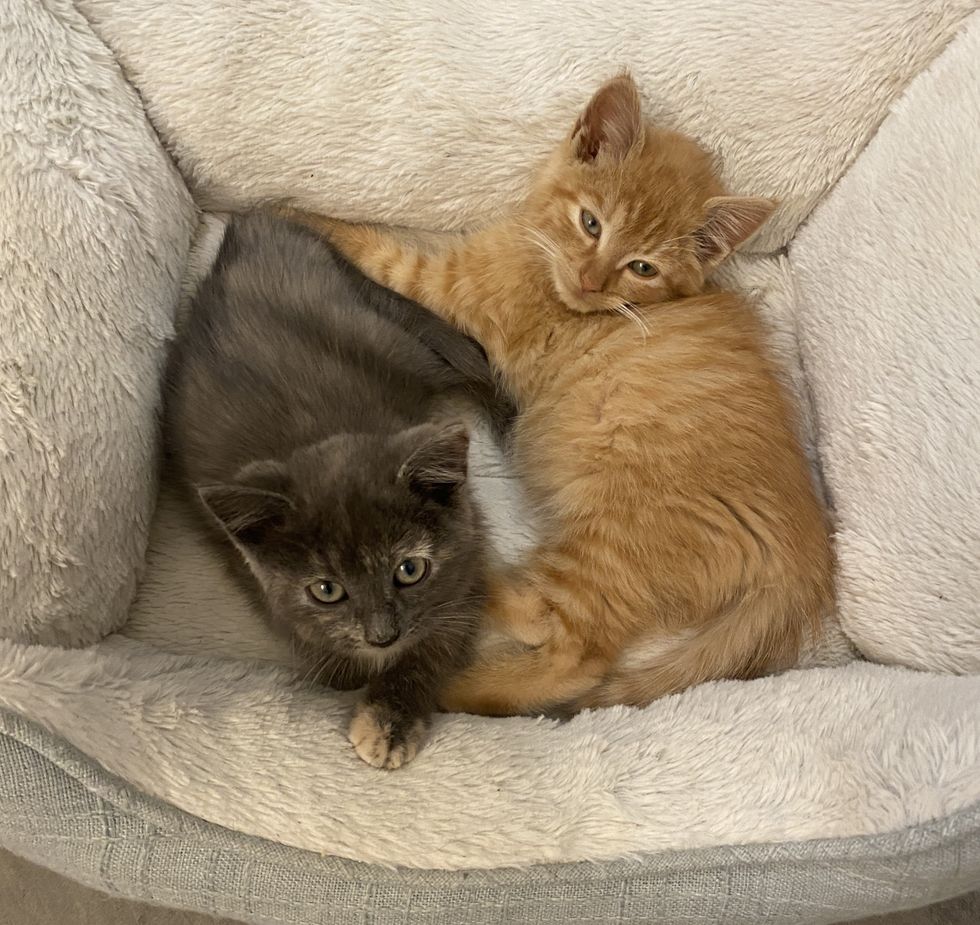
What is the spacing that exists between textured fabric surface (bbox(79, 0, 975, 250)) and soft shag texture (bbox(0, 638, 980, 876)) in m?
1.04

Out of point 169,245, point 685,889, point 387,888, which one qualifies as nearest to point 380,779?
point 387,888

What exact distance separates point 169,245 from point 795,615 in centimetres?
137

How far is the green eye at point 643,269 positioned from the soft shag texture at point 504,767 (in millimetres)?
839

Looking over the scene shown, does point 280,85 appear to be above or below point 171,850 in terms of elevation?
above

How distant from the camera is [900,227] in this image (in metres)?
1.42

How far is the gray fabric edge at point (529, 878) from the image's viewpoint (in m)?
1.08

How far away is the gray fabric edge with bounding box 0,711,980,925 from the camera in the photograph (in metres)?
1.08

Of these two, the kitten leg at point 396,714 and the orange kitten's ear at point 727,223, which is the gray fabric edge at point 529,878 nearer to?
the kitten leg at point 396,714

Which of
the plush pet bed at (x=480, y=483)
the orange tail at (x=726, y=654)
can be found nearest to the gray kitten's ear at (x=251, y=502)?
the plush pet bed at (x=480, y=483)

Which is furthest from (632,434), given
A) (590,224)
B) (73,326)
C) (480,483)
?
(73,326)

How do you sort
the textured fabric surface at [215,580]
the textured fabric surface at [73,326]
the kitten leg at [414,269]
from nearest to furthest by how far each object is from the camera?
the textured fabric surface at [73,326]
the textured fabric surface at [215,580]
the kitten leg at [414,269]

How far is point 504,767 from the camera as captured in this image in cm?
118

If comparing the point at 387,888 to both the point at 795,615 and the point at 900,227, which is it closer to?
the point at 795,615

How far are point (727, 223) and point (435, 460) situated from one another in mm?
833
